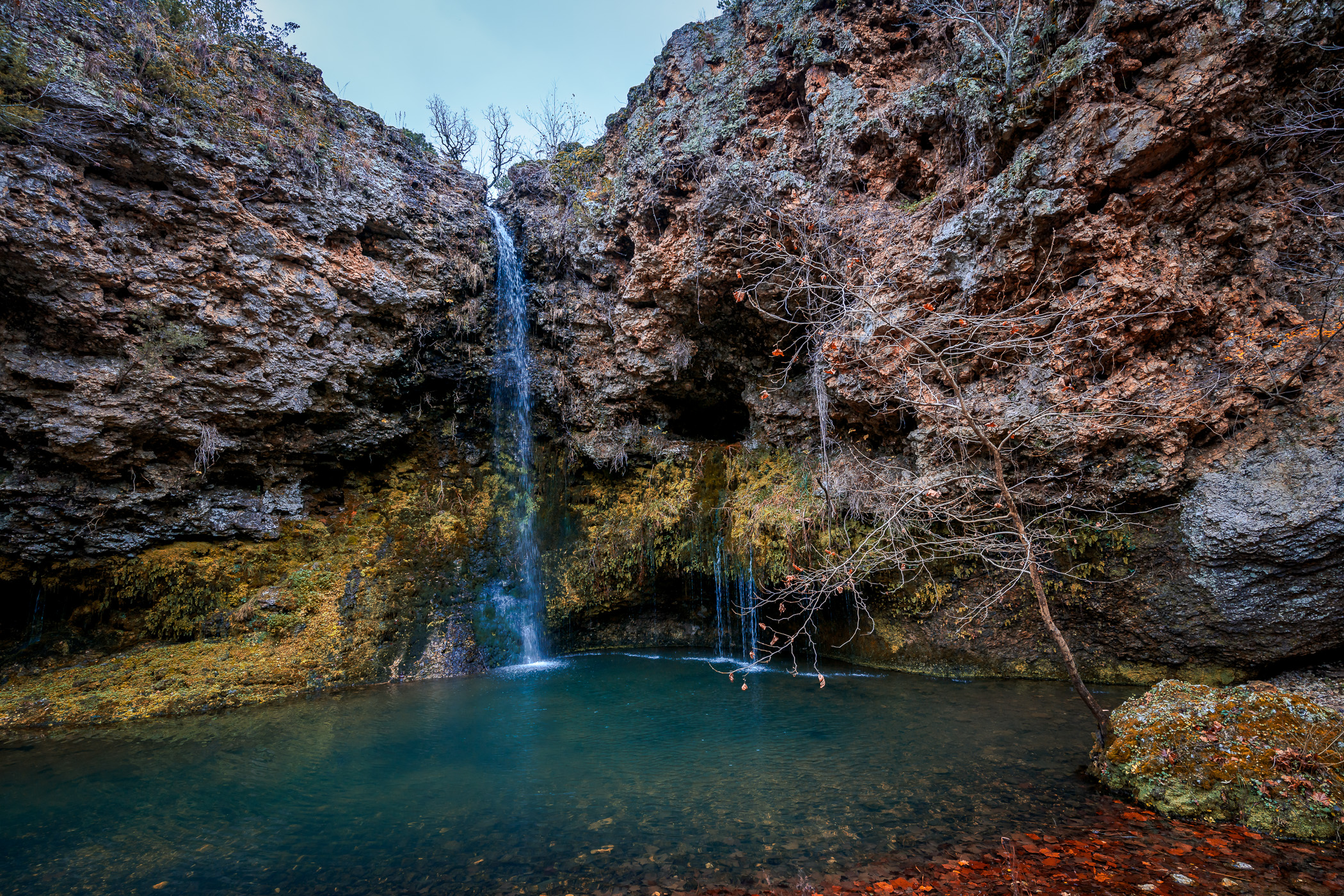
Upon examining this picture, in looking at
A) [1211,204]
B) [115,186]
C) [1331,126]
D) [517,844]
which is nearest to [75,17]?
[115,186]

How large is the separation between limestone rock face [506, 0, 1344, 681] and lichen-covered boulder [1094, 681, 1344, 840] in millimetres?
2200

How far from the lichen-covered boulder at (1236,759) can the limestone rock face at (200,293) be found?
9457mm

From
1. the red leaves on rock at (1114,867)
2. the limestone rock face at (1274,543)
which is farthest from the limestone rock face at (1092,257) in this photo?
the red leaves on rock at (1114,867)

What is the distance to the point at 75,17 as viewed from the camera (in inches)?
248

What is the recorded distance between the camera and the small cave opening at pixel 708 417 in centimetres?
941

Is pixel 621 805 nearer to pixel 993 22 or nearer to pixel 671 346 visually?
pixel 671 346

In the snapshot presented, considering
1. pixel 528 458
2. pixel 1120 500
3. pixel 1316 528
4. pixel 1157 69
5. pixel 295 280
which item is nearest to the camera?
pixel 1316 528

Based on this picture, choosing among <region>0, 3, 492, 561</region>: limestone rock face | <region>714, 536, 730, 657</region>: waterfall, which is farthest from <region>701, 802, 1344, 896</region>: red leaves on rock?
<region>0, 3, 492, 561</region>: limestone rock face

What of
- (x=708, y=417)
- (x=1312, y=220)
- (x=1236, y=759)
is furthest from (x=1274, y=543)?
(x=708, y=417)

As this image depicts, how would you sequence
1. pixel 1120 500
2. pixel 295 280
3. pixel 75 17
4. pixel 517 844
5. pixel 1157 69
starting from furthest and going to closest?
pixel 295 280 < pixel 75 17 < pixel 1120 500 < pixel 1157 69 < pixel 517 844

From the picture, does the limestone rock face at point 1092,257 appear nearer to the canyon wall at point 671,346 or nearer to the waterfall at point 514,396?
the canyon wall at point 671,346

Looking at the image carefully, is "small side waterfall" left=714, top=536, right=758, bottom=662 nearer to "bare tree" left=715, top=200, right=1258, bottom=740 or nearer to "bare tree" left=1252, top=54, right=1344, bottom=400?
"bare tree" left=715, top=200, right=1258, bottom=740

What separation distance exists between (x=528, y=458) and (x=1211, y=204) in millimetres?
9444

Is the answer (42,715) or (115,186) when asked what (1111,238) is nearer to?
(115,186)
